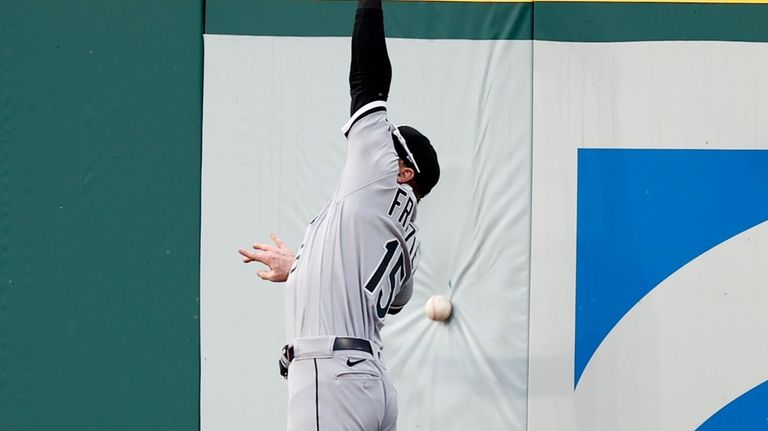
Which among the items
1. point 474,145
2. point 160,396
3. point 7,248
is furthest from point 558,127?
point 7,248

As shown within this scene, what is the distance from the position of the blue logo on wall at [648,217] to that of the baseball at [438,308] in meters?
0.45

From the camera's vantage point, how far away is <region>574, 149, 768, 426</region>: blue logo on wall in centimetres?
389

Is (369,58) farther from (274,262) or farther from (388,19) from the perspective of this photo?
(388,19)

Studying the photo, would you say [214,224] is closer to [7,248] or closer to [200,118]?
[200,118]

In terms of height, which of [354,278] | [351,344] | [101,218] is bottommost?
[351,344]

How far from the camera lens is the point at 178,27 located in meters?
4.08

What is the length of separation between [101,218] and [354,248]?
1.67 m

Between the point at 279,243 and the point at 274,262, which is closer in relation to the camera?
the point at 274,262

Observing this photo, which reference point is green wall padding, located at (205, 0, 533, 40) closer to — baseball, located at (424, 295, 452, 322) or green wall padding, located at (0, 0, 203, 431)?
green wall padding, located at (0, 0, 203, 431)

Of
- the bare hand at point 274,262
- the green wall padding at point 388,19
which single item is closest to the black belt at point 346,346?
the bare hand at point 274,262

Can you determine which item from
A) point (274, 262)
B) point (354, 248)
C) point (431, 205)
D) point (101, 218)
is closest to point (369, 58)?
point (354, 248)

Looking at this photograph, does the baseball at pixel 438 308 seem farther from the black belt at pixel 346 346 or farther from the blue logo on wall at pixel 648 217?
the black belt at pixel 346 346

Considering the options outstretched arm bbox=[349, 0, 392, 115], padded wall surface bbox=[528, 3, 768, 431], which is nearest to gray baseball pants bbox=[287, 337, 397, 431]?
outstretched arm bbox=[349, 0, 392, 115]

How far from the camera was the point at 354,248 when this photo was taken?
2.72 metres
